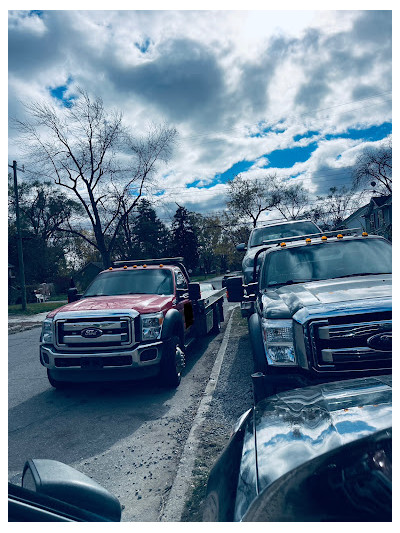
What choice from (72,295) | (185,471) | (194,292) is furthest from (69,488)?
(72,295)

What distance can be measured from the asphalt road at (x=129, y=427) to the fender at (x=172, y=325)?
0.83 meters

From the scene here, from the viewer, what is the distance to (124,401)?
5707 mm

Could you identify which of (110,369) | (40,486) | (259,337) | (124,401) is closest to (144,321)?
(110,369)

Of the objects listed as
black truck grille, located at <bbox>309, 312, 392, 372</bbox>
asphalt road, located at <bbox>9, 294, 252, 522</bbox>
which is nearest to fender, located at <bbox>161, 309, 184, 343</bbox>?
asphalt road, located at <bbox>9, 294, 252, 522</bbox>

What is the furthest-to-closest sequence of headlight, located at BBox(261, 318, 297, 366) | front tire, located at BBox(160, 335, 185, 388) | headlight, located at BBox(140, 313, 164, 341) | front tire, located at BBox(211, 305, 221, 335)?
front tire, located at BBox(211, 305, 221, 335) < front tire, located at BBox(160, 335, 185, 388) < headlight, located at BBox(140, 313, 164, 341) < headlight, located at BBox(261, 318, 297, 366)

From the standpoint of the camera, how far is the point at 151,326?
19.0ft

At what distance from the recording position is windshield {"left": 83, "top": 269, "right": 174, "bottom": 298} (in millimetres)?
7246

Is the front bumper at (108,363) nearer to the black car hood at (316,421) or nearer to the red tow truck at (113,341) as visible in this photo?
the red tow truck at (113,341)

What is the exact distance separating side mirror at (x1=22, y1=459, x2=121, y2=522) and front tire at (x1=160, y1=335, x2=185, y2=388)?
163 inches

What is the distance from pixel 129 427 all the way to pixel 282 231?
786 centimetres

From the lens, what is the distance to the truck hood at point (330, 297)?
3.45m

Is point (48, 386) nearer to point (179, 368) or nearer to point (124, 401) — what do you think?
point (124, 401)

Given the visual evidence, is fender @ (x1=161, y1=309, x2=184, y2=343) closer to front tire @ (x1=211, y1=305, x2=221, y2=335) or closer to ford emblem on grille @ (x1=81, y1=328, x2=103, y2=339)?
ford emblem on grille @ (x1=81, y1=328, x2=103, y2=339)

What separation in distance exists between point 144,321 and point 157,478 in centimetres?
251
